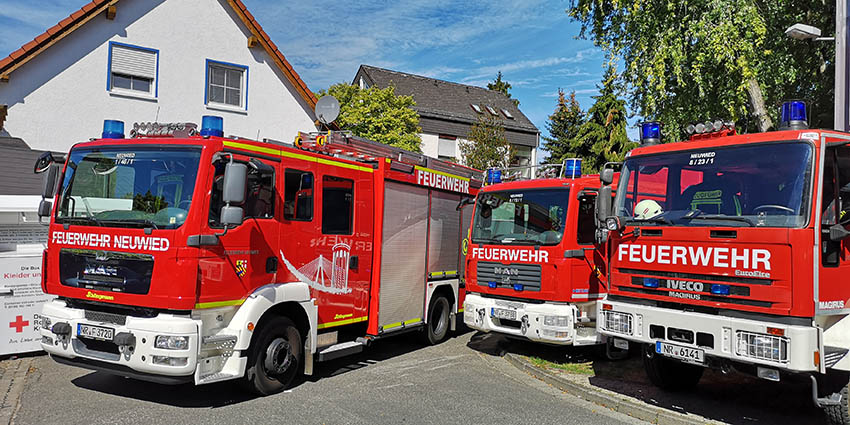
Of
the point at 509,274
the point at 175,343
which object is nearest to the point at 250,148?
the point at 175,343

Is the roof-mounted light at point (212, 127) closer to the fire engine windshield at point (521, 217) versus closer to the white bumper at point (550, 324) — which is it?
the fire engine windshield at point (521, 217)

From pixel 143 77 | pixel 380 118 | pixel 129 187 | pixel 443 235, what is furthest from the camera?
pixel 380 118

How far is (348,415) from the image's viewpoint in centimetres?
595

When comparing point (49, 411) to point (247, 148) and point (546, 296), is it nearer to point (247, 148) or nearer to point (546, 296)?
point (247, 148)

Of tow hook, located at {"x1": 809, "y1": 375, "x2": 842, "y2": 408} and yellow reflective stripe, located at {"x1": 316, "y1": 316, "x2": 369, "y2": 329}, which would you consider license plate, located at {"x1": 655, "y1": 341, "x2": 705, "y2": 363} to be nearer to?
tow hook, located at {"x1": 809, "y1": 375, "x2": 842, "y2": 408}

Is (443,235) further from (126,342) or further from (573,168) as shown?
(126,342)

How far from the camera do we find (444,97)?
3759cm

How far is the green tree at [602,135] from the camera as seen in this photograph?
27953mm

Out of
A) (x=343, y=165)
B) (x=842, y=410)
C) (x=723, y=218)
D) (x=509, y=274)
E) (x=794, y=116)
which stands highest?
(x=794, y=116)

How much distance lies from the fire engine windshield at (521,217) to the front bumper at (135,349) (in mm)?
4593

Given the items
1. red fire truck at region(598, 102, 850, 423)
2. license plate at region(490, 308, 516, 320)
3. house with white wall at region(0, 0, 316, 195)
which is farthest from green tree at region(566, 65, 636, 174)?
red fire truck at region(598, 102, 850, 423)

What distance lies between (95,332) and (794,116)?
6918mm

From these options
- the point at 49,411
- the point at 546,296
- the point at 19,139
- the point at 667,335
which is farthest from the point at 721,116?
the point at 19,139

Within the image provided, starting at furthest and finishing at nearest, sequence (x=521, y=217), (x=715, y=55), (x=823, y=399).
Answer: (x=715, y=55), (x=521, y=217), (x=823, y=399)
